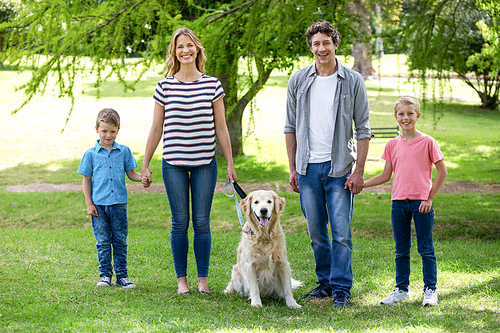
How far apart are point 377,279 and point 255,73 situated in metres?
2.67

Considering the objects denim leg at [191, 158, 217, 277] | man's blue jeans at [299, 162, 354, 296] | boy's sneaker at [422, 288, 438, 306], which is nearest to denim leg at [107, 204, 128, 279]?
denim leg at [191, 158, 217, 277]

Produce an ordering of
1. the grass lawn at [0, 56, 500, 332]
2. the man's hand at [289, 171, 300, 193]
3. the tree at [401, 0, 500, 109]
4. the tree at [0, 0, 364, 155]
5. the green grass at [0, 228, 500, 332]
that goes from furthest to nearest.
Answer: the tree at [401, 0, 500, 109] < the tree at [0, 0, 364, 155] < the man's hand at [289, 171, 300, 193] < the grass lawn at [0, 56, 500, 332] < the green grass at [0, 228, 500, 332]

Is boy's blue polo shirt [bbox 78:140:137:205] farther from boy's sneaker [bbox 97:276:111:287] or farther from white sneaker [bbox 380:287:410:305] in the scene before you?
white sneaker [bbox 380:287:410:305]

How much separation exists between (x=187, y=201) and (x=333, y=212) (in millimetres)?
1314

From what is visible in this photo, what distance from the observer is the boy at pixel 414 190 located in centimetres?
426

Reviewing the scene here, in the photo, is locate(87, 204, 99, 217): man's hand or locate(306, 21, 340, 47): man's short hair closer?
locate(306, 21, 340, 47): man's short hair

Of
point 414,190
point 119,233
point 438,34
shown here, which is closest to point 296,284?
point 414,190

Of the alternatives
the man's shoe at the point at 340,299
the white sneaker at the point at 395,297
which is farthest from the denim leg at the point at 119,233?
the white sneaker at the point at 395,297

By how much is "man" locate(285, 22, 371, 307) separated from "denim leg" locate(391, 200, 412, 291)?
44 centimetres

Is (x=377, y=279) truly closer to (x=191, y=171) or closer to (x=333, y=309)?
(x=333, y=309)

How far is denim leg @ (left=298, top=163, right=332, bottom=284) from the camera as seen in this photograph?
431cm

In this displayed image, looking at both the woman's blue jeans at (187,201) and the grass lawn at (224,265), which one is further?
the woman's blue jeans at (187,201)

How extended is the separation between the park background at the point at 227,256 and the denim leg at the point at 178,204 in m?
0.39

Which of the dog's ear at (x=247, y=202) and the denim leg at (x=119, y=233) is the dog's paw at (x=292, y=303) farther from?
the denim leg at (x=119, y=233)
